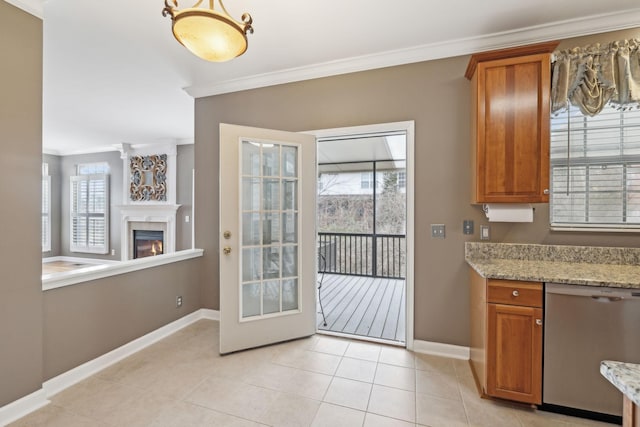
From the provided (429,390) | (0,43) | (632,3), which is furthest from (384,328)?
(0,43)

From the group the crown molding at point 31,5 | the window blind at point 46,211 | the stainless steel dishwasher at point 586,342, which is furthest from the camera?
the window blind at point 46,211

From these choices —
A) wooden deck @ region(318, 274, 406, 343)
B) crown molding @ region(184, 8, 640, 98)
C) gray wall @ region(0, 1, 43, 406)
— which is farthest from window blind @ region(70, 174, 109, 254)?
gray wall @ region(0, 1, 43, 406)

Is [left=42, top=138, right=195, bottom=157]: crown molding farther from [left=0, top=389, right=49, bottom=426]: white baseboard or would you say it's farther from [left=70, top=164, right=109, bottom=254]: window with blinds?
[left=0, top=389, right=49, bottom=426]: white baseboard

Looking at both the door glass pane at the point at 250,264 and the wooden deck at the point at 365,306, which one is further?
the wooden deck at the point at 365,306

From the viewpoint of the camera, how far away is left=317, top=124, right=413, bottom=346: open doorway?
14.8 feet

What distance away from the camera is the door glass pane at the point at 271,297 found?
2699 millimetres

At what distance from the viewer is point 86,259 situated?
22.2 feet

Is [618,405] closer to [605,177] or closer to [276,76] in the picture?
[605,177]

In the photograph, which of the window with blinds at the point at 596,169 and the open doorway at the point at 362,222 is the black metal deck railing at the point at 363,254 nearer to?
the open doorway at the point at 362,222

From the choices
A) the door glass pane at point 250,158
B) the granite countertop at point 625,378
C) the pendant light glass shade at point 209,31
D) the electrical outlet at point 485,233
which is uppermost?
the pendant light glass shade at point 209,31

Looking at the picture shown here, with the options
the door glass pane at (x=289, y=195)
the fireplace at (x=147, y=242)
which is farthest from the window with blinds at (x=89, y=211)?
the door glass pane at (x=289, y=195)

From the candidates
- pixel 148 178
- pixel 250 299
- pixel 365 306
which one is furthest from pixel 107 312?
pixel 148 178

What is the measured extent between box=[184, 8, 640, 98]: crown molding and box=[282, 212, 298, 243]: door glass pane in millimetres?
1425

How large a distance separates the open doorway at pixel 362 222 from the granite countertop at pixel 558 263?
1989 millimetres
